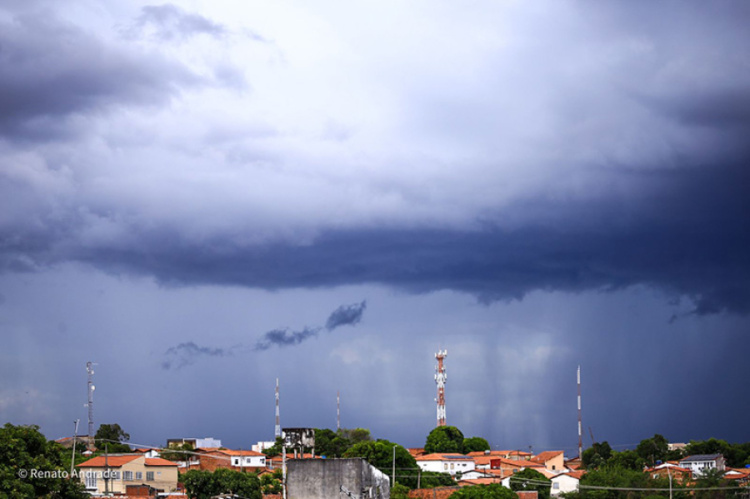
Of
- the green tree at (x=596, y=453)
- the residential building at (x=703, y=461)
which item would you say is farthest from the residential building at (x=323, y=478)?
the green tree at (x=596, y=453)

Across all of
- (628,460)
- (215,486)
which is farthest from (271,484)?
(628,460)

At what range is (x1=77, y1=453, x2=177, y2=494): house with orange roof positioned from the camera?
76.1m

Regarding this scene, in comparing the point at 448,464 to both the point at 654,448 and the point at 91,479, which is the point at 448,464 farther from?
the point at 91,479

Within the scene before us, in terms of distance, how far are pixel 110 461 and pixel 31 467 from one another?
1458 inches

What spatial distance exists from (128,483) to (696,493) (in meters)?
51.7

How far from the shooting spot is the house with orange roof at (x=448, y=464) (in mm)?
111750

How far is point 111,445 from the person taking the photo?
112500 millimetres

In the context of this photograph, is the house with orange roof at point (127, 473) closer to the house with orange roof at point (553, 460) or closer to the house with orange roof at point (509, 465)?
the house with orange roof at point (509, 465)

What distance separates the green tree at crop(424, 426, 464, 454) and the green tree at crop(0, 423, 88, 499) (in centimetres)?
9412

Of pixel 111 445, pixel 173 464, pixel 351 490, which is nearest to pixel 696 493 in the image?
pixel 173 464

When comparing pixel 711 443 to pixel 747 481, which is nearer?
pixel 747 481

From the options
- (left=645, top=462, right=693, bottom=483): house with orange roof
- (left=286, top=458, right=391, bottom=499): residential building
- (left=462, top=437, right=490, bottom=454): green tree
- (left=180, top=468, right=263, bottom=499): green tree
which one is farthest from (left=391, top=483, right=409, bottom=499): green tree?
(left=462, top=437, right=490, bottom=454): green tree

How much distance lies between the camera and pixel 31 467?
1722 inches

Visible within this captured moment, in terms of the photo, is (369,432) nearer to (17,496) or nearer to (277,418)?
(277,418)
